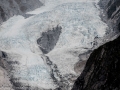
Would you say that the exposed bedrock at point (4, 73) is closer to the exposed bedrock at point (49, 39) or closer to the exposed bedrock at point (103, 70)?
the exposed bedrock at point (49, 39)

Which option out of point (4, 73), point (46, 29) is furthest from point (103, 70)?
point (46, 29)

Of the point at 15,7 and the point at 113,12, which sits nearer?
the point at 113,12

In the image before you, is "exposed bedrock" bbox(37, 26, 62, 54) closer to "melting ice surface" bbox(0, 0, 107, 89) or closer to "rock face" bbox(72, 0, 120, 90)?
"melting ice surface" bbox(0, 0, 107, 89)

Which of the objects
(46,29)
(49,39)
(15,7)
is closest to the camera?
(49,39)

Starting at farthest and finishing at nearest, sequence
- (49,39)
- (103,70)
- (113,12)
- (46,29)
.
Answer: (113,12) < (46,29) < (49,39) < (103,70)

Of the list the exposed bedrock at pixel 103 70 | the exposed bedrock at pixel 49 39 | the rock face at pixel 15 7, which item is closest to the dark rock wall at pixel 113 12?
the exposed bedrock at pixel 49 39

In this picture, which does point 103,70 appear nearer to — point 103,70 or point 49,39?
point 103,70

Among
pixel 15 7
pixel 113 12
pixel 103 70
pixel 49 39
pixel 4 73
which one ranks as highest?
pixel 103 70
